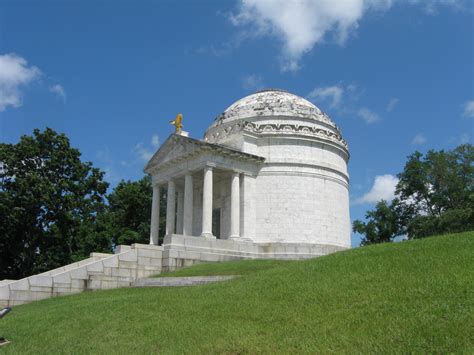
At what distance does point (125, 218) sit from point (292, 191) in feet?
83.3

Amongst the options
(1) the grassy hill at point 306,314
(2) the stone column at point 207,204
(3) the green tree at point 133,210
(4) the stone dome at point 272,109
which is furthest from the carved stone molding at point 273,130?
(1) the grassy hill at point 306,314

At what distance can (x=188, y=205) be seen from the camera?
34.2 m

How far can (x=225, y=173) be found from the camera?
120 ft

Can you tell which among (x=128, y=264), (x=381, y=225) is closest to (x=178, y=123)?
(x=128, y=264)

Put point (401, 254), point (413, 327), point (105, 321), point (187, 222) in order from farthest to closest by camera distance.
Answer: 1. point (187, 222)
2. point (401, 254)
3. point (105, 321)
4. point (413, 327)

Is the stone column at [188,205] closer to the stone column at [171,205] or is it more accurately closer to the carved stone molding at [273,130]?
the stone column at [171,205]

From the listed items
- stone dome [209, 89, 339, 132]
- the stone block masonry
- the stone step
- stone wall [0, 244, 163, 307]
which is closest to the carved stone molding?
stone dome [209, 89, 339, 132]

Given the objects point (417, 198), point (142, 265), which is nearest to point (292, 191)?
point (142, 265)

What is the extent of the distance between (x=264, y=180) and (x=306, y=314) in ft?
82.5

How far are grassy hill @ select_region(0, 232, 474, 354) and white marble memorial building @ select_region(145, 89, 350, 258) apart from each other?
55.7 feet

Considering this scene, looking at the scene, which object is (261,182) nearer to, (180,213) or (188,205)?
(188,205)

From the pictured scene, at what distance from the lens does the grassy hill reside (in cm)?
952

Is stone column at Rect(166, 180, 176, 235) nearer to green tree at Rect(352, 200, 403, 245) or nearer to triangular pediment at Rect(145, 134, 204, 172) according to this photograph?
triangular pediment at Rect(145, 134, 204, 172)

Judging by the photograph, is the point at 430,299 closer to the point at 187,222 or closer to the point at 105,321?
the point at 105,321
